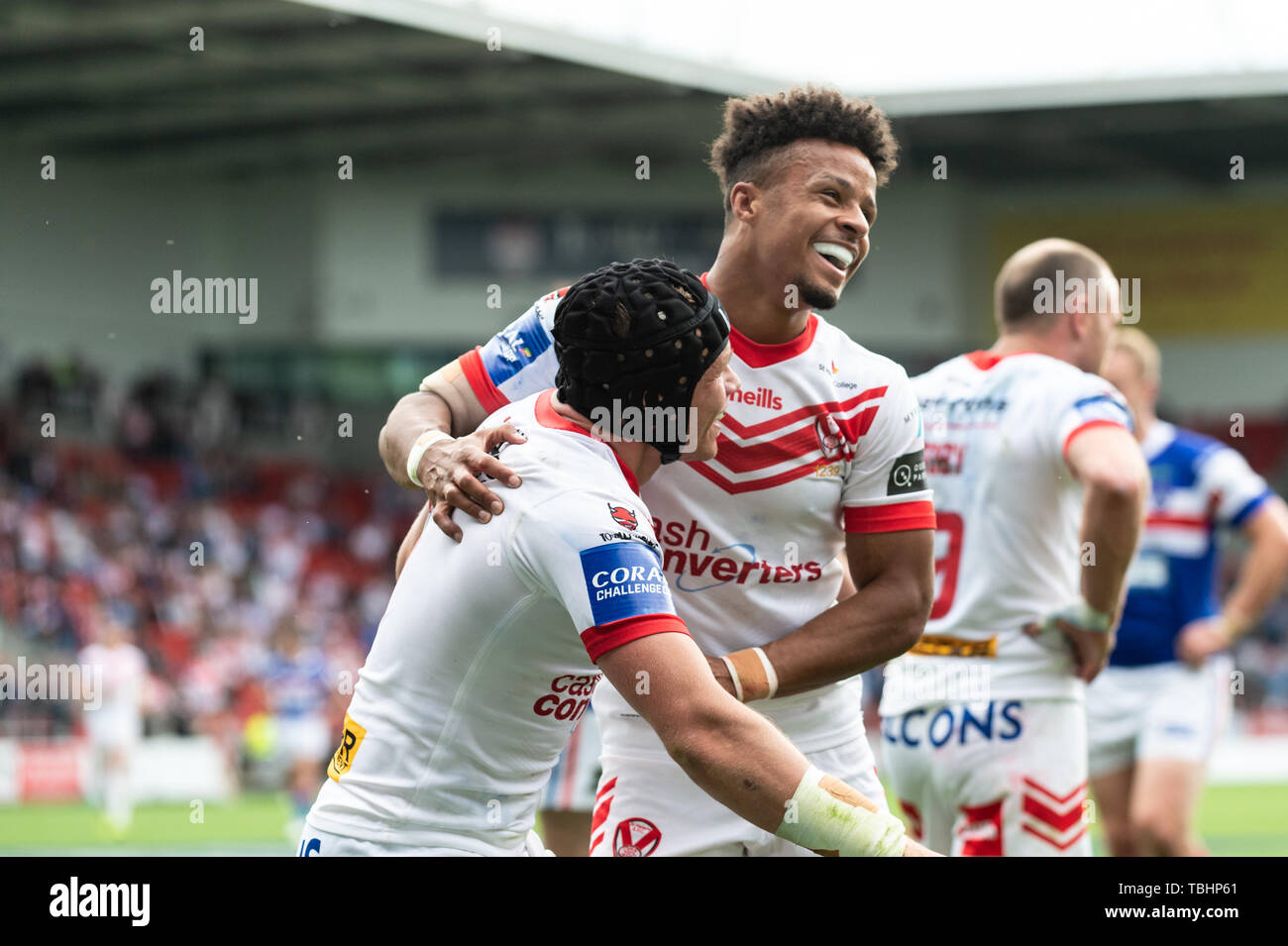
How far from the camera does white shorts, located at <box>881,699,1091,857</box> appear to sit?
4770 mm

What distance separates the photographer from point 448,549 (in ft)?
9.35

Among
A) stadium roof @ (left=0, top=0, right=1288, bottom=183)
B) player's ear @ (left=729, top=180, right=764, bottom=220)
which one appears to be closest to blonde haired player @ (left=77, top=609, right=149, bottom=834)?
stadium roof @ (left=0, top=0, right=1288, bottom=183)

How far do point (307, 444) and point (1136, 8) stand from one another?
47.8ft

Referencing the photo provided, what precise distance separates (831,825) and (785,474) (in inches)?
49.5

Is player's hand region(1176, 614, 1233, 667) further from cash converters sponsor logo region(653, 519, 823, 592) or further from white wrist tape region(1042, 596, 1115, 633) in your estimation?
cash converters sponsor logo region(653, 519, 823, 592)

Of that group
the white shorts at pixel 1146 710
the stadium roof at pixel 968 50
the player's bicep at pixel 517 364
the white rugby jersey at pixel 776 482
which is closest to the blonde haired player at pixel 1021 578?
the white rugby jersey at pixel 776 482

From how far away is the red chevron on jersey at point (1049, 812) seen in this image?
4.75m

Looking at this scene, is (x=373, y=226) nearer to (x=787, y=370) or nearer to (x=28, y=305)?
(x=28, y=305)

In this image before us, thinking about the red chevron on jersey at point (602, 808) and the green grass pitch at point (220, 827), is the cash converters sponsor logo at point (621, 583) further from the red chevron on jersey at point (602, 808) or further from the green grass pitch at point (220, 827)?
the green grass pitch at point (220, 827)

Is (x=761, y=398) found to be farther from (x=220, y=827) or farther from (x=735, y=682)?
(x=220, y=827)

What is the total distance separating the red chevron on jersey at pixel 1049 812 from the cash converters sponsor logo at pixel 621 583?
8.33ft

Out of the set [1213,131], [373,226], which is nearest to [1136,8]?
[1213,131]

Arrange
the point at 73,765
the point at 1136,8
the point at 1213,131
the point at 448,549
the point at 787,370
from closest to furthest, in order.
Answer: the point at 448,549
the point at 787,370
the point at 73,765
the point at 1136,8
the point at 1213,131
